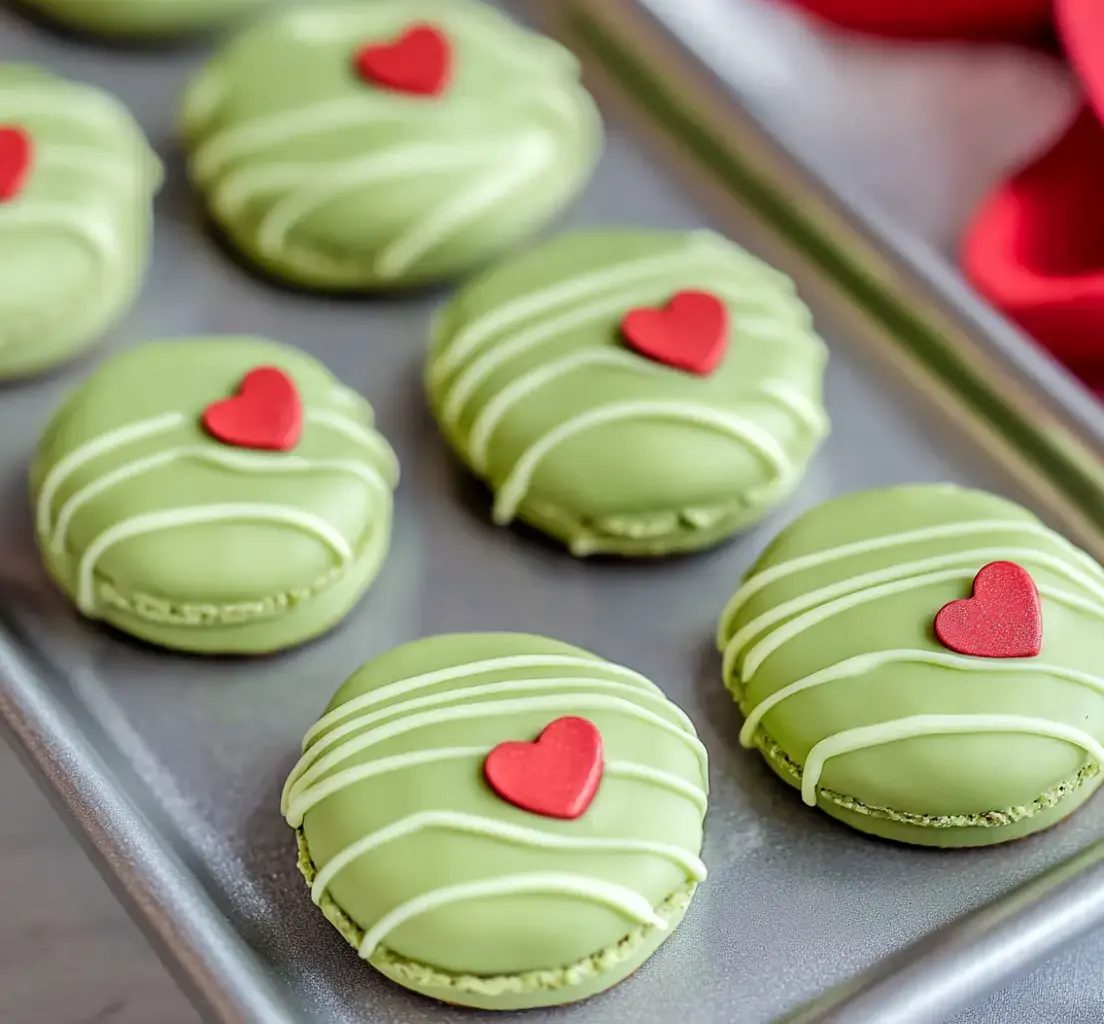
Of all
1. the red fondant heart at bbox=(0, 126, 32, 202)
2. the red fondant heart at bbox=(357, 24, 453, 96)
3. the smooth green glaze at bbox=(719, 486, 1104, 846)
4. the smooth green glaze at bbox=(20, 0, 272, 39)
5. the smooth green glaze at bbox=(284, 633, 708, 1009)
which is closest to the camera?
the smooth green glaze at bbox=(284, 633, 708, 1009)

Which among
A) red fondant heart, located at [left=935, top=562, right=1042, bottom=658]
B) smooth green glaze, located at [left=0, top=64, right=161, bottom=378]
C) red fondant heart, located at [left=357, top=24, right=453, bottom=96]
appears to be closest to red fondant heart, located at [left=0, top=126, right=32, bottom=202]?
smooth green glaze, located at [left=0, top=64, right=161, bottom=378]

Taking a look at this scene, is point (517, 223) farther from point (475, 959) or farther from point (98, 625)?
point (475, 959)

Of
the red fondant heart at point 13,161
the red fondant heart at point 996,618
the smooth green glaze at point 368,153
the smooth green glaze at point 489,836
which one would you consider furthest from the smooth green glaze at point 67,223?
the red fondant heart at point 996,618

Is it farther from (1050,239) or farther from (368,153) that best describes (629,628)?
(1050,239)

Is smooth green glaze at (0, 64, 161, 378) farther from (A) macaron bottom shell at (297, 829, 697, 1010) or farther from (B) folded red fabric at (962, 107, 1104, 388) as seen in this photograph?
(B) folded red fabric at (962, 107, 1104, 388)

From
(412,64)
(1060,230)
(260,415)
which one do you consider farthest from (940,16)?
(260,415)

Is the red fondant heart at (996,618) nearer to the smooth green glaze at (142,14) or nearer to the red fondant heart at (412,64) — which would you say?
the red fondant heart at (412,64)

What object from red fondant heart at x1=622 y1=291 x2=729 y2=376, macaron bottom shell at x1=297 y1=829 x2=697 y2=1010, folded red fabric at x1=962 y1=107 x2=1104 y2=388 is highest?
folded red fabric at x1=962 y1=107 x2=1104 y2=388
